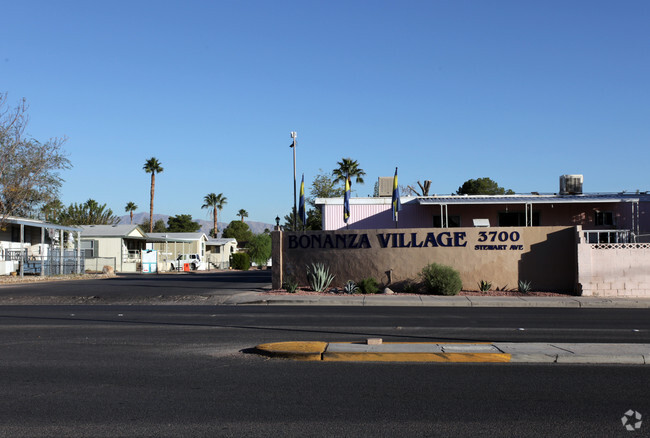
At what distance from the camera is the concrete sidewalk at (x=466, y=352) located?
34.1ft

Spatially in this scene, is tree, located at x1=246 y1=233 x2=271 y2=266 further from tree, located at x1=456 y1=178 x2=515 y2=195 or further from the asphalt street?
the asphalt street

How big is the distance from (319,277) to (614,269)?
11771 mm

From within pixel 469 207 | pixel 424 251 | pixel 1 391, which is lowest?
pixel 1 391

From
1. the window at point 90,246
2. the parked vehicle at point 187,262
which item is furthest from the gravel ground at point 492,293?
the parked vehicle at point 187,262

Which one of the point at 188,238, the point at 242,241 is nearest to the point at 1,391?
the point at 188,238

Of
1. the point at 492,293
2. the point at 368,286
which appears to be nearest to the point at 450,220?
Result: the point at 492,293

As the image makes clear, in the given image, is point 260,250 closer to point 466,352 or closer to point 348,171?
point 348,171

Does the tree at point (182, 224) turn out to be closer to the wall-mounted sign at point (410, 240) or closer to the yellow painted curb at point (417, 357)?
the wall-mounted sign at point (410, 240)

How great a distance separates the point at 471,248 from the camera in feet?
87.1

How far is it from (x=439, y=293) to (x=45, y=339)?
53.5ft

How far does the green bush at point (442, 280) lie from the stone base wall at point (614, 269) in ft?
15.8

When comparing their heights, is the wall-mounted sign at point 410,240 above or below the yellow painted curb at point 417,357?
above

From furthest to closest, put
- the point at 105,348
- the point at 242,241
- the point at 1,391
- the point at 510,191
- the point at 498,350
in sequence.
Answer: the point at 242,241, the point at 510,191, the point at 105,348, the point at 498,350, the point at 1,391

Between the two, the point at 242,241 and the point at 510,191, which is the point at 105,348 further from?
the point at 242,241
